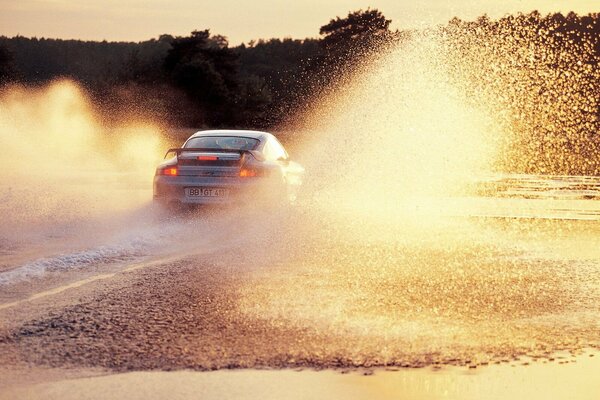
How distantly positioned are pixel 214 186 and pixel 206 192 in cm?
18

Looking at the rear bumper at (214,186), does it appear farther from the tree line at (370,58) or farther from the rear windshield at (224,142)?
the tree line at (370,58)

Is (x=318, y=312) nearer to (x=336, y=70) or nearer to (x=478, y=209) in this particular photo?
(x=478, y=209)

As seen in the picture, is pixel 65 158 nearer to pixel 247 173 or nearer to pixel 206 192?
pixel 206 192

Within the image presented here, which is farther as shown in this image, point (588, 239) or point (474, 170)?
point (474, 170)

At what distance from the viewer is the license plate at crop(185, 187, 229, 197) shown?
47.3 ft

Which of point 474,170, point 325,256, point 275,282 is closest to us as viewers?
point 275,282

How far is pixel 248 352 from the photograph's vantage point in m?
6.62

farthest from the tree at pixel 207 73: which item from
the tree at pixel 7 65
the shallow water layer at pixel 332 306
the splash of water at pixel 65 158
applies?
the shallow water layer at pixel 332 306

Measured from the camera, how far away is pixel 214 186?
14422mm

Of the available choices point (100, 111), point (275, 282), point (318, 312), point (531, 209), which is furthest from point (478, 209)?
point (100, 111)

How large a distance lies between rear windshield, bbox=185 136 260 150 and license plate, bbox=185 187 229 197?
1.01 m

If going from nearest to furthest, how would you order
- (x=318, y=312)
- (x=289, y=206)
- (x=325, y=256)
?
(x=318, y=312)
(x=325, y=256)
(x=289, y=206)

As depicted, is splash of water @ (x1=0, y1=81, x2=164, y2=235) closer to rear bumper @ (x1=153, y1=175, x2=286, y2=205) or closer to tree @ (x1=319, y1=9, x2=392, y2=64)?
rear bumper @ (x1=153, y1=175, x2=286, y2=205)

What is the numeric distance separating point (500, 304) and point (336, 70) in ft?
231
